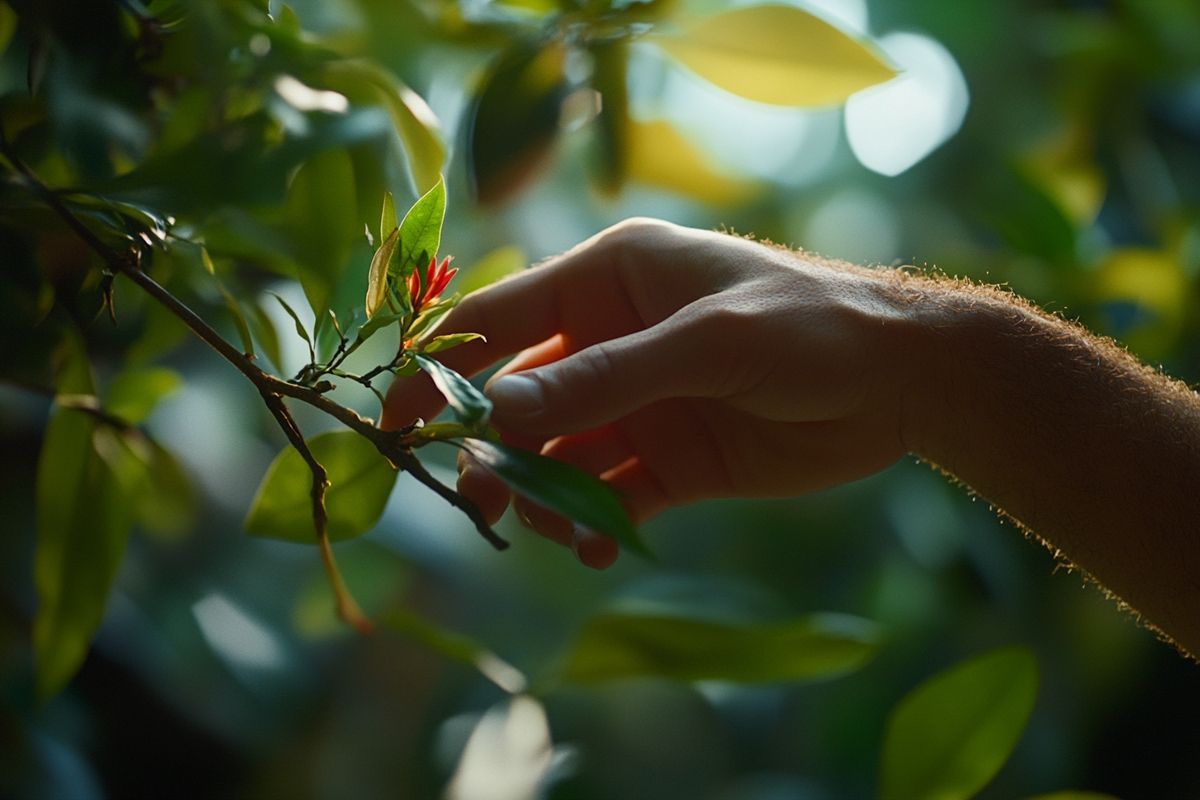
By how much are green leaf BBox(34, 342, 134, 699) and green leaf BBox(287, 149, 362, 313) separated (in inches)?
9.0

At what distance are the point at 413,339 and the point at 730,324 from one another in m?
0.20

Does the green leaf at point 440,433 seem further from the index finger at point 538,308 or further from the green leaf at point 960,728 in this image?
the green leaf at point 960,728

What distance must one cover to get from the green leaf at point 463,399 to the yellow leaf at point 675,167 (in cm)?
65

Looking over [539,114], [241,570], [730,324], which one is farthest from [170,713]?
[730,324]

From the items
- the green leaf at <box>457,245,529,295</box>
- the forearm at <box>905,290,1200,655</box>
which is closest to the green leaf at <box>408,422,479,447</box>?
the green leaf at <box>457,245,529,295</box>

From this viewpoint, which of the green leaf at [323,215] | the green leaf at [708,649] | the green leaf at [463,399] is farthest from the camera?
the green leaf at [708,649]

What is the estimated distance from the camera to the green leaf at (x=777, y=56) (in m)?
0.90

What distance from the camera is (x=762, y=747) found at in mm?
1469

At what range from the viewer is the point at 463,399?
1.58 ft

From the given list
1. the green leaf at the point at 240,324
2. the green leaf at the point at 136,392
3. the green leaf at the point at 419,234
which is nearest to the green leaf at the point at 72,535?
the green leaf at the point at 136,392

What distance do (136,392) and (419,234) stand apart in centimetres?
43

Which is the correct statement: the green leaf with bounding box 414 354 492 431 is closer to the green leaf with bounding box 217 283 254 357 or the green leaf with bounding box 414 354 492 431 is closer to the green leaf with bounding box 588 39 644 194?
the green leaf with bounding box 217 283 254 357

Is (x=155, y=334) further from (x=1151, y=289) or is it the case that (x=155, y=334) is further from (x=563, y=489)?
(x=1151, y=289)

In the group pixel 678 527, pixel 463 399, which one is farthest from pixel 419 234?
pixel 678 527
